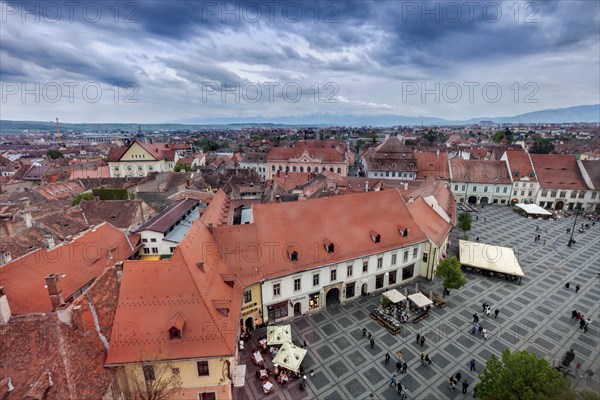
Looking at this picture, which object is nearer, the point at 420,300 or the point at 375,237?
the point at 420,300

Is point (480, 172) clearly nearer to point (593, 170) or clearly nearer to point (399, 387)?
point (593, 170)

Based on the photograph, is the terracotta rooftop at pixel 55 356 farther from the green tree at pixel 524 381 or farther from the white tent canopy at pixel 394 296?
the white tent canopy at pixel 394 296

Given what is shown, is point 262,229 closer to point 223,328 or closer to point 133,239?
point 223,328

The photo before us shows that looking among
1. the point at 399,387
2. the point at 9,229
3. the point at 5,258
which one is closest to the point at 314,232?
the point at 399,387

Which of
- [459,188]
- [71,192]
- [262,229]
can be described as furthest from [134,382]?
[459,188]

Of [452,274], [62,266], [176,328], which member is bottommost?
[452,274]

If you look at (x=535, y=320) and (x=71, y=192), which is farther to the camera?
(x=71, y=192)
